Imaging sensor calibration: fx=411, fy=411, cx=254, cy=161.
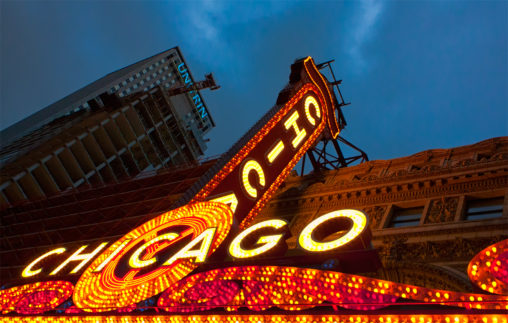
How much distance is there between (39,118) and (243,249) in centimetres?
4564

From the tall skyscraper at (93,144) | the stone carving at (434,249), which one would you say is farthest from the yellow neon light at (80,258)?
the tall skyscraper at (93,144)

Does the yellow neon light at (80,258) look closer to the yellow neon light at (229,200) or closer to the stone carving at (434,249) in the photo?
the yellow neon light at (229,200)

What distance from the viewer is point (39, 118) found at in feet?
152

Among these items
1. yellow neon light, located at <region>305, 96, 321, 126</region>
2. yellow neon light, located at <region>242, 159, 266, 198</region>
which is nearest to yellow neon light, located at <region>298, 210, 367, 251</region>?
yellow neon light, located at <region>242, 159, 266, 198</region>

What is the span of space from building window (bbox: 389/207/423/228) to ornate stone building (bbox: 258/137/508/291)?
1.4 inches

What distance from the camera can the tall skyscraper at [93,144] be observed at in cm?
3117

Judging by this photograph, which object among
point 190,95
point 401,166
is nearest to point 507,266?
point 401,166

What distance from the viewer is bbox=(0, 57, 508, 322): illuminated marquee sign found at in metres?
5.39

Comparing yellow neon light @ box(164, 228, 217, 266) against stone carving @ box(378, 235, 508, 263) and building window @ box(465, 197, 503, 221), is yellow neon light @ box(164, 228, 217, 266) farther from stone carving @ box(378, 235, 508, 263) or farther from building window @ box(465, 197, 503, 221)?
building window @ box(465, 197, 503, 221)

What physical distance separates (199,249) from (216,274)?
3.55 ft

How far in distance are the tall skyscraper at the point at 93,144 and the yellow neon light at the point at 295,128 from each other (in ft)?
72.4

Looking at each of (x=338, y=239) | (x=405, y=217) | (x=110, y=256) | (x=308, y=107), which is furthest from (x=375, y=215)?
(x=110, y=256)

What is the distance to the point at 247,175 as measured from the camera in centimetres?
1438

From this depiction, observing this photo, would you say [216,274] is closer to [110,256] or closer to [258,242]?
[258,242]
